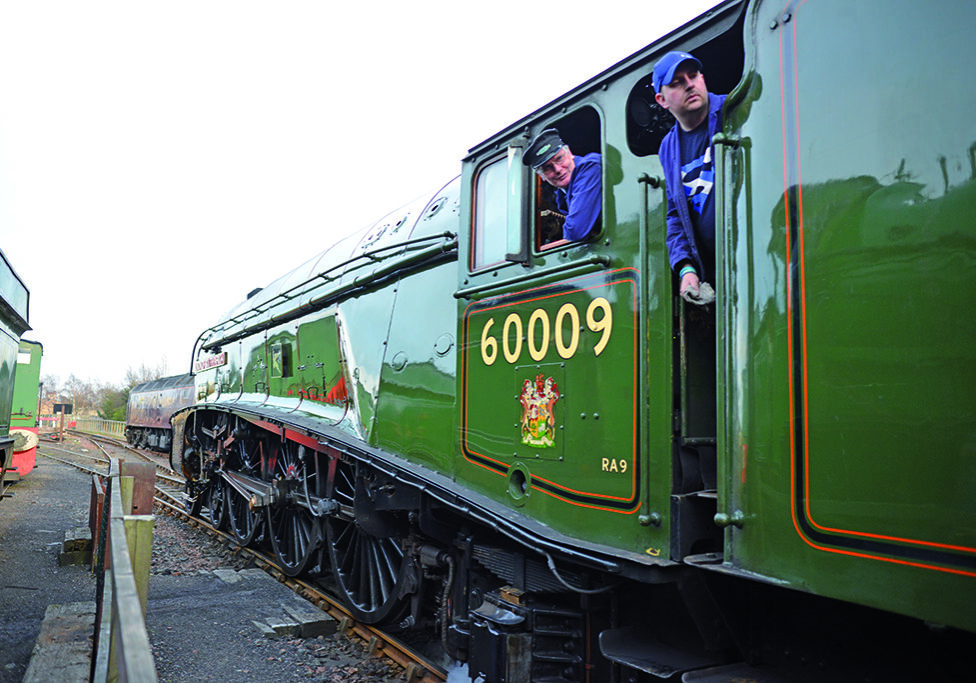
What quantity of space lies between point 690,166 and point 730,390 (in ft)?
3.04

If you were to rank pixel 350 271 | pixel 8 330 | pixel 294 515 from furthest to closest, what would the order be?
pixel 8 330 → pixel 294 515 → pixel 350 271

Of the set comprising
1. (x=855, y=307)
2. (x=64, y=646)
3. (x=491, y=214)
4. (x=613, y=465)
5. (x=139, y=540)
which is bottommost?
(x=64, y=646)

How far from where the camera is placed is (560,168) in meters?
3.35

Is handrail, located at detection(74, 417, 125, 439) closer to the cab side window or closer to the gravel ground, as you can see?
the gravel ground

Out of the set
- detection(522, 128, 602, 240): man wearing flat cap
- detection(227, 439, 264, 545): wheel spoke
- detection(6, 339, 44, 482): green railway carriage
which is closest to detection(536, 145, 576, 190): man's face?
detection(522, 128, 602, 240): man wearing flat cap

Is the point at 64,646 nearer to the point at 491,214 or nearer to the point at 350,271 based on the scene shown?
the point at 350,271

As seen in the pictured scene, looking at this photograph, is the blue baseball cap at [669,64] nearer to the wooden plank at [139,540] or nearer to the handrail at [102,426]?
the wooden plank at [139,540]

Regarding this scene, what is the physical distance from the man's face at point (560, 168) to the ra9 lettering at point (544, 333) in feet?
2.10

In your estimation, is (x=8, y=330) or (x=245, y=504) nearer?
(x=245, y=504)

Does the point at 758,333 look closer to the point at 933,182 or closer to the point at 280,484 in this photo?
the point at 933,182

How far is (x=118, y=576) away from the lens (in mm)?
1973

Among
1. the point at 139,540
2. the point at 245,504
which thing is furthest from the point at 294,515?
the point at 139,540

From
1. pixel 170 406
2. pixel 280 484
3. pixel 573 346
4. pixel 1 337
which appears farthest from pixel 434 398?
pixel 170 406

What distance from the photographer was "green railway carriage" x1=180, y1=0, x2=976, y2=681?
1852 mm
